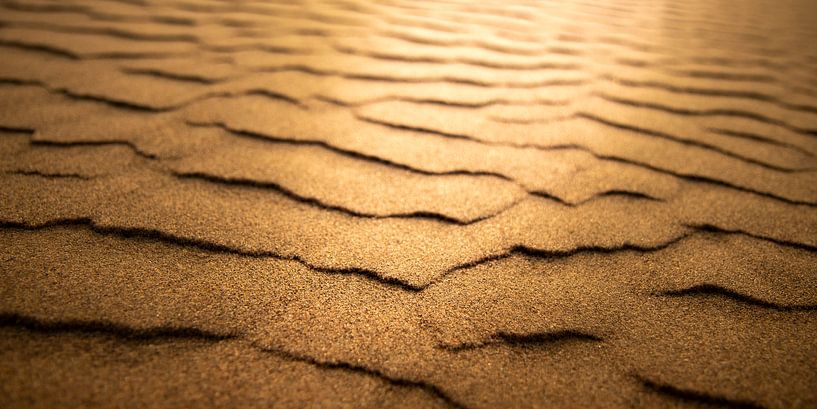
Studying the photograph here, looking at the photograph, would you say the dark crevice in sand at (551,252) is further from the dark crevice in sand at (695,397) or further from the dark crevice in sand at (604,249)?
the dark crevice in sand at (695,397)

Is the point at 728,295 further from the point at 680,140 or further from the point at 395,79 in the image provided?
the point at 395,79

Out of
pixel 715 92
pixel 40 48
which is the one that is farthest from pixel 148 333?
pixel 715 92

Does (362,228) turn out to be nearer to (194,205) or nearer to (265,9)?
(194,205)

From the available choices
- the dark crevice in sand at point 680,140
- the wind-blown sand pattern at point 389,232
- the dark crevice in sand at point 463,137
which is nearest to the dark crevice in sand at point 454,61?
the wind-blown sand pattern at point 389,232

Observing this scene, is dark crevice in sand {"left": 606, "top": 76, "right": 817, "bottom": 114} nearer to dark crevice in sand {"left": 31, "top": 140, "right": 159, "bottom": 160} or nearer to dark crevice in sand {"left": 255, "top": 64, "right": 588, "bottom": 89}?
dark crevice in sand {"left": 255, "top": 64, "right": 588, "bottom": 89}

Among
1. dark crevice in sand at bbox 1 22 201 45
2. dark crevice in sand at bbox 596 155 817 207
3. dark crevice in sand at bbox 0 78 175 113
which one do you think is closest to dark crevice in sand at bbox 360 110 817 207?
dark crevice in sand at bbox 596 155 817 207
